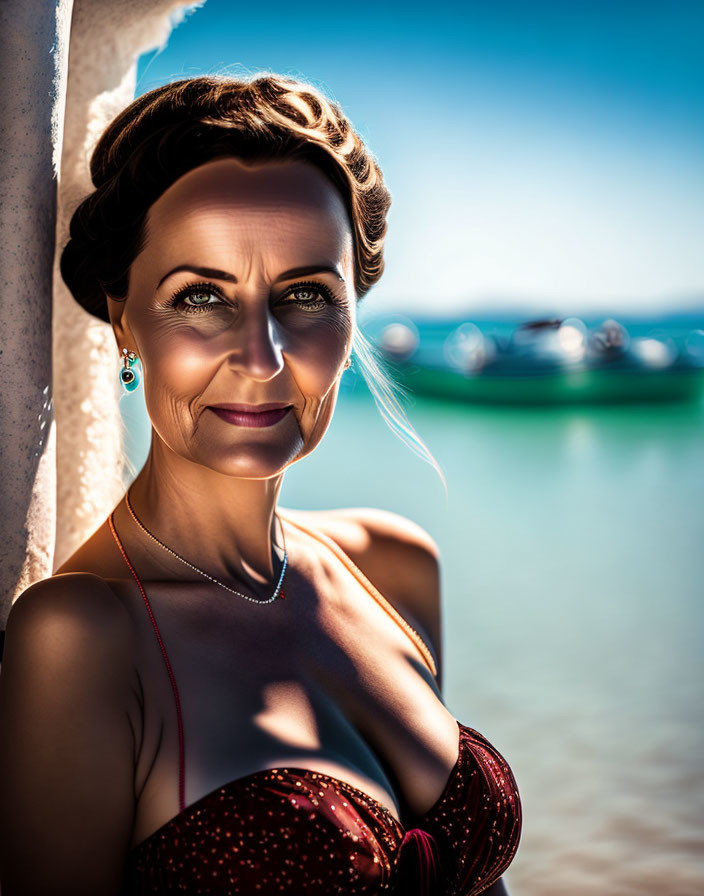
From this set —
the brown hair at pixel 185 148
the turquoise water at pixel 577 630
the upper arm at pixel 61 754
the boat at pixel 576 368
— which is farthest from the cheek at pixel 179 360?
the boat at pixel 576 368

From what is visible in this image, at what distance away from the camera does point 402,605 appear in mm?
1312

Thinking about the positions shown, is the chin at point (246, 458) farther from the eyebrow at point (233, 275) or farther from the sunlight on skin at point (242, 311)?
the eyebrow at point (233, 275)

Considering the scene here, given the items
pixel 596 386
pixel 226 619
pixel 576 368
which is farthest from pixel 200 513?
pixel 596 386

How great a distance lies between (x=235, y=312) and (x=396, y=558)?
0.48m

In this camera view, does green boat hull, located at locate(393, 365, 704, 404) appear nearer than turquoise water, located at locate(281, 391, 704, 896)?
No

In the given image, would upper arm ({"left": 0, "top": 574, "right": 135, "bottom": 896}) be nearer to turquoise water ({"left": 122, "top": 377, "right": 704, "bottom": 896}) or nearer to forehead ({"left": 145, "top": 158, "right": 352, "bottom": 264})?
forehead ({"left": 145, "top": 158, "right": 352, "bottom": 264})

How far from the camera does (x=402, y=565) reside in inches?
52.7

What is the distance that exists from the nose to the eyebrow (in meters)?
0.04

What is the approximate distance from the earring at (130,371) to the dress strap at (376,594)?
0.27 meters

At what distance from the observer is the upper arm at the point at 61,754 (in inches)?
33.1

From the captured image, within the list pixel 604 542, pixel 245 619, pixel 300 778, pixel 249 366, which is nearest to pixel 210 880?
pixel 300 778

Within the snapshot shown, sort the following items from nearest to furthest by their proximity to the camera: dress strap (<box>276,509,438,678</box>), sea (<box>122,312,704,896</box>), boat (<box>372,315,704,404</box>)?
1. dress strap (<box>276,509,438,678</box>)
2. sea (<box>122,312,704,896</box>)
3. boat (<box>372,315,704,404</box>)

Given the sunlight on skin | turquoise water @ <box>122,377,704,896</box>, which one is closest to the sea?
turquoise water @ <box>122,377,704,896</box>

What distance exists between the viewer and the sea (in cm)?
338
